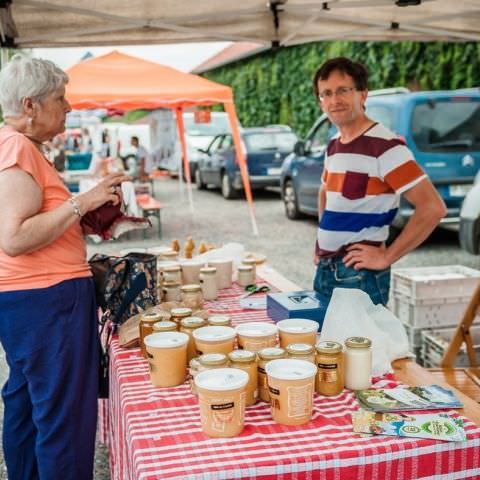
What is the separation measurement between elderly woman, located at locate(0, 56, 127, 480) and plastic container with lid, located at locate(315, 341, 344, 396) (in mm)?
819

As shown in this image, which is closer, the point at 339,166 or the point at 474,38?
the point at 339,166

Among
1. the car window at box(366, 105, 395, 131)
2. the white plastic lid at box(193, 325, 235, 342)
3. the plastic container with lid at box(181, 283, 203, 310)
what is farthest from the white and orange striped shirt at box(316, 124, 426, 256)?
the car window at box(366, 105, 395, 131)

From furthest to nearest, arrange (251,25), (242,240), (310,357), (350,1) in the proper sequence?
(242,240) → (251,25) → (350,1) → (310,357)

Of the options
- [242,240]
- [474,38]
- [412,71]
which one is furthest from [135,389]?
[412,71]

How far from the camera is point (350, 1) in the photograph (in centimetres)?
374

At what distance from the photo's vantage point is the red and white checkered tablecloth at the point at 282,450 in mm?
1593

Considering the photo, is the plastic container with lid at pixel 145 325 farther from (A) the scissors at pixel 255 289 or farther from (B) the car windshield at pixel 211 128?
(B) the car windshield at pixel 211 128

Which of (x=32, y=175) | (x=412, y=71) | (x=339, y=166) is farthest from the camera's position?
(x=412, y=71)

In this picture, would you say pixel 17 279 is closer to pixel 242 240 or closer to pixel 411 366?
pixel 411 366

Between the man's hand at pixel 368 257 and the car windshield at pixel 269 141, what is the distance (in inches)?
472

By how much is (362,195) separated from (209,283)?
33.3 inches

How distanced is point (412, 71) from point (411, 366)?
40.4 ft

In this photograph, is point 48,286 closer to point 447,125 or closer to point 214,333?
point 214,333

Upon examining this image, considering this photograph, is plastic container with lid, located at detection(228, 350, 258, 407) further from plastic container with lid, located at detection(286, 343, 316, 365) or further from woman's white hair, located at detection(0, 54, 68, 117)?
woman's white hair, located at detection(0, 54, 68, 117)
